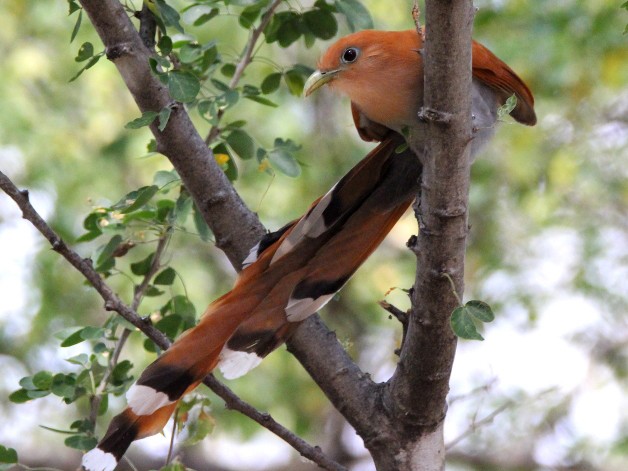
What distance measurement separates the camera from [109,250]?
2.16 meters

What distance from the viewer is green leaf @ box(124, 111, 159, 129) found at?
1.88 meters

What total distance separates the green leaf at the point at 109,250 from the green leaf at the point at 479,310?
0.88 meters

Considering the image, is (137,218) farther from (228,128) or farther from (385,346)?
(385,346)

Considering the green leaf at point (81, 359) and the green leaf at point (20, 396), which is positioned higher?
the green leaf at point (81, 359)

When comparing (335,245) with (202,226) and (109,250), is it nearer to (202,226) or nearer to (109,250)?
(202,226)

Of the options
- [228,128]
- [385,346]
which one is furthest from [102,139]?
[228,128]

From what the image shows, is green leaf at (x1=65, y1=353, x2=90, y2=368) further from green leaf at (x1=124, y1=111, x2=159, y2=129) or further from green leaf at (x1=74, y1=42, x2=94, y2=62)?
green leaf at (x1=74, y1=42, x2=94, y2=62)

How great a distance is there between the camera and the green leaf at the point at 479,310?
5.50 ft

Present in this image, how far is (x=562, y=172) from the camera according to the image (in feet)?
16.6

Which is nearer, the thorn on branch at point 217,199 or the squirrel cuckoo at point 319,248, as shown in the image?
the squirrel cuckoo at point 319,248

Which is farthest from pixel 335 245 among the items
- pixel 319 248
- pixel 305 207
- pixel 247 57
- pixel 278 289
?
pixel 305 207

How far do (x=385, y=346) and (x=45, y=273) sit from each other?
198cm

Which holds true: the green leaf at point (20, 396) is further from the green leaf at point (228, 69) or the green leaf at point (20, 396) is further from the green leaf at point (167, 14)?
the green leaf at point (228, 69)

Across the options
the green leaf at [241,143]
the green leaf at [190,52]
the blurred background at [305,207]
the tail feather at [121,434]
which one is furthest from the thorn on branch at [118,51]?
Result: the blurred background at [305,207]
